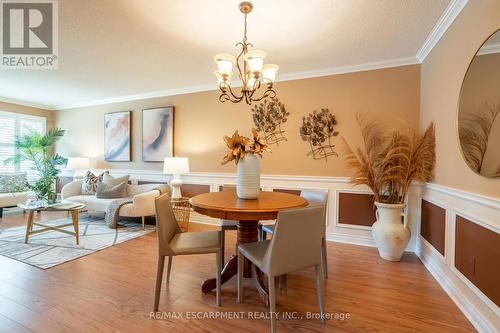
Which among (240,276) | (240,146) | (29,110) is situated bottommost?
(240,276)

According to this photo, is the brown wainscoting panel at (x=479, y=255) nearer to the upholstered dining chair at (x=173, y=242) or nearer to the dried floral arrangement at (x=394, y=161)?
the dried floral arrangement at (x=394, y=161)

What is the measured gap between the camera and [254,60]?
195 centimetres

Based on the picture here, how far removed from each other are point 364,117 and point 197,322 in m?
3.02

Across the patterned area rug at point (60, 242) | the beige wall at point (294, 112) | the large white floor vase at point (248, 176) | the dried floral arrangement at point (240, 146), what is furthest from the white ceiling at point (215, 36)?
the patterned area rug at point (60, 242)

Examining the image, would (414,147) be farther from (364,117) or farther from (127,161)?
(127,161)

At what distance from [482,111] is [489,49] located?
40 cm

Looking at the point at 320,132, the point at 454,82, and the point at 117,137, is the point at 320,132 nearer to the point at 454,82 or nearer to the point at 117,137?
the point at 454,82

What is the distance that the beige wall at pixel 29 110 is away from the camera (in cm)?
504

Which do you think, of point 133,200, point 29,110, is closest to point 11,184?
point 29,110

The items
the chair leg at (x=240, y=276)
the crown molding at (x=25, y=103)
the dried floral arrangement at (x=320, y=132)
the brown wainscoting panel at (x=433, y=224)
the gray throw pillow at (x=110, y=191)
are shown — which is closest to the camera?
the chair leg at (x=240, y=276)

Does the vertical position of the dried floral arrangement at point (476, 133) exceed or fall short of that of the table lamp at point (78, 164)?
it exceeds it

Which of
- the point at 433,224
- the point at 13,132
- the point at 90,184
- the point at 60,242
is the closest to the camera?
the point at 433,224

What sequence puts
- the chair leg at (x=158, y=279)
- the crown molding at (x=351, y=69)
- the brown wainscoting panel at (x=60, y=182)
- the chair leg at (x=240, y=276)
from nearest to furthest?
the chair leg at (x=158, y=279) → the chair leg at (x=240, y=276) → the crown molding at (x=351, y=69) → the brown wainscoting panel at (x=60, y=182)

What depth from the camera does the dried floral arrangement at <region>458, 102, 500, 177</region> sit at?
5.09 ft
